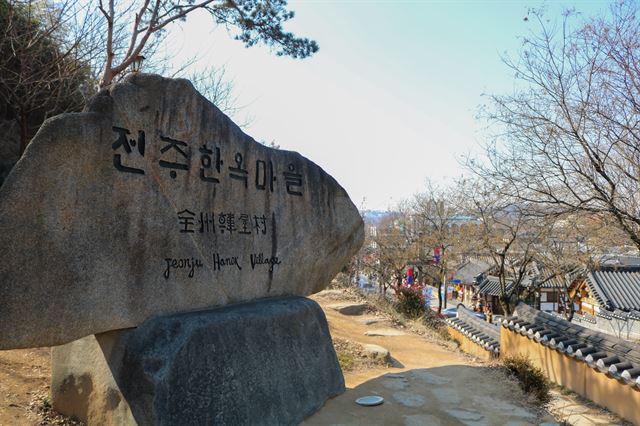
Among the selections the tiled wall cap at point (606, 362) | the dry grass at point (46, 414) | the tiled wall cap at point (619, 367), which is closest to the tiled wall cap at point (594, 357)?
the tiled wall cap at point (606, 362)

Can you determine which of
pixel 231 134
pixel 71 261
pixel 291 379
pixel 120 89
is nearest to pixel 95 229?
pixel 71 261

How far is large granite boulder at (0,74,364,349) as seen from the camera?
10.1 ft

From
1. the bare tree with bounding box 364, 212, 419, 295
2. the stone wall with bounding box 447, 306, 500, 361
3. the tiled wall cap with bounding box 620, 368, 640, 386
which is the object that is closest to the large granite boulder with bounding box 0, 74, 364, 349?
the tiled wall cap with bounding box 620, 368, 640, 386

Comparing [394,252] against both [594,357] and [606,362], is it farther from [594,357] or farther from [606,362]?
[606,362]

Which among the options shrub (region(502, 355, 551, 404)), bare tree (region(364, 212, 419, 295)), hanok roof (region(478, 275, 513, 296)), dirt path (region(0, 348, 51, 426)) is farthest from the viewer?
hanok roof (region(478, 275, 513, 296))

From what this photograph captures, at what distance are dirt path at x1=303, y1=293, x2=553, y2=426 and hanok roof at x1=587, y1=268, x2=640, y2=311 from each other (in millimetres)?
15913

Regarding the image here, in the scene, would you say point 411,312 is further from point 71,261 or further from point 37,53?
point 71,261

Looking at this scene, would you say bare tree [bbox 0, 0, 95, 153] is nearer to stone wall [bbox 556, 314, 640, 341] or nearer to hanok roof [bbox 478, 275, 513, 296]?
stone wall [bbox 556, 314, 640, 341]

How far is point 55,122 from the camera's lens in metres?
3.22

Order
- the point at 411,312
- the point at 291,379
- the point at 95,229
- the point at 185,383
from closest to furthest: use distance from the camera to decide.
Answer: the point at 95,229, the point at 185,383, the point at 291,379, the point at 411,312

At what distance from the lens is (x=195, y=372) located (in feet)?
12.3

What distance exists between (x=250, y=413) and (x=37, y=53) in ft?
23.5

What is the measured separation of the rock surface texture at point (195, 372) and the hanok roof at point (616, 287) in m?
19.5

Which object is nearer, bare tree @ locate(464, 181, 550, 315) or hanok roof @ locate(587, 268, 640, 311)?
bare tree @ locate(464, 181, 550, 315)
